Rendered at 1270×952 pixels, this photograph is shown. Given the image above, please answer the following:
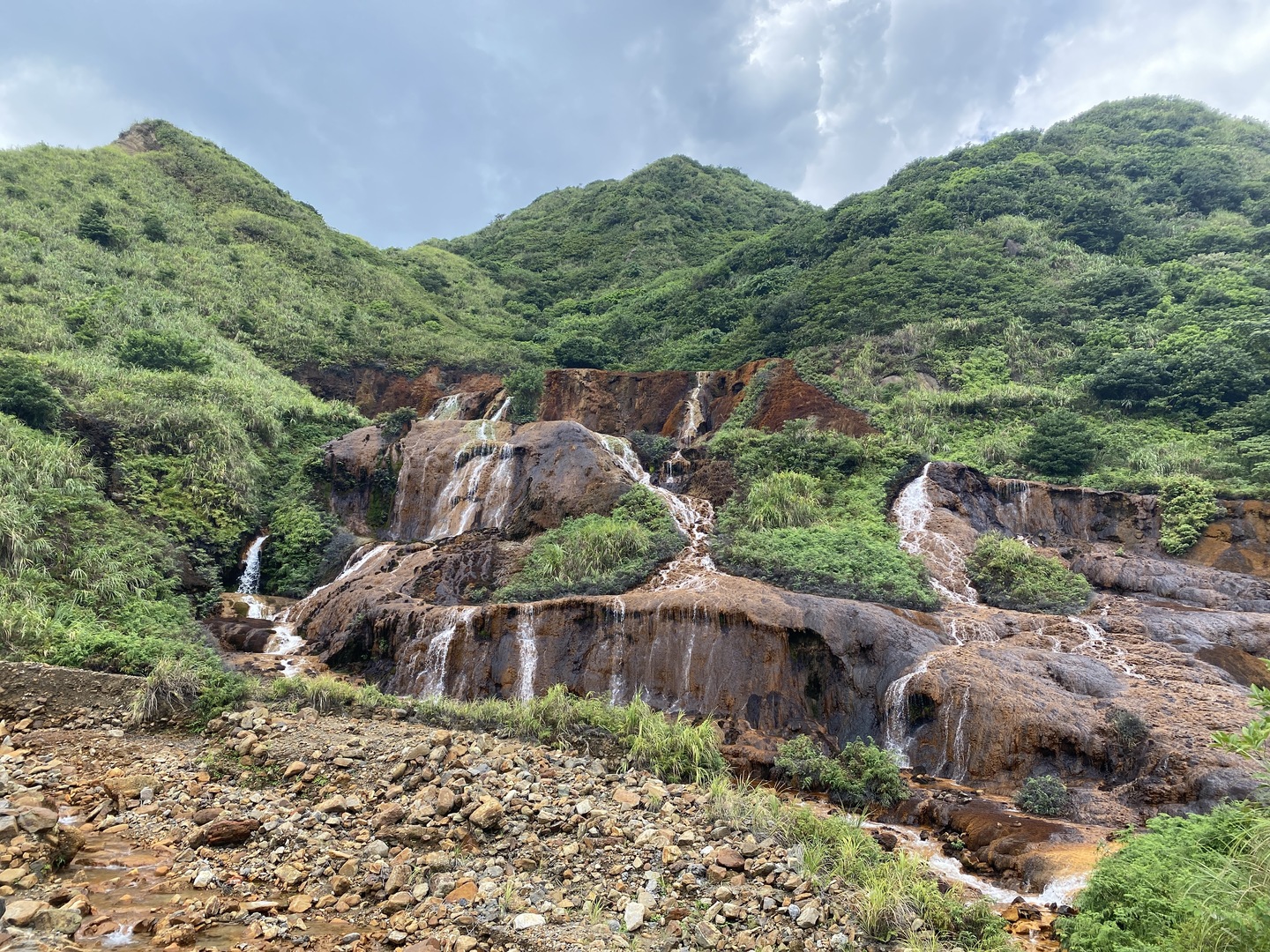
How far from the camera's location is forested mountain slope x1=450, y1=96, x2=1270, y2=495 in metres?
23.8

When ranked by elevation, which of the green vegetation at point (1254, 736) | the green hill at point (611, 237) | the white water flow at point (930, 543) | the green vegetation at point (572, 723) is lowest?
the green vegetation at point (572, 723)

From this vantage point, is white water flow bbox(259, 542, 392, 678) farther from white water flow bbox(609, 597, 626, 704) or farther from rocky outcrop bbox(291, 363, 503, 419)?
rocky outcrop bbox(291, 363, 503, 419)

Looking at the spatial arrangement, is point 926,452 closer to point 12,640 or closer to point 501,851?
point 501,851

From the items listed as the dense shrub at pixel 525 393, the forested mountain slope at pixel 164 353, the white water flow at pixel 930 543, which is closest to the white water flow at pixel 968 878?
the white water flow at pixel 930 543

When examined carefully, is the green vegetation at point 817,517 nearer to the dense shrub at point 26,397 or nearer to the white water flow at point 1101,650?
the white water flow at point 1101,650

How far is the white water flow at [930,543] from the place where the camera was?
54.2ft

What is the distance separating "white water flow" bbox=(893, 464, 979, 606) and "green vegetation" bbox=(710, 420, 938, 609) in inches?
22.0

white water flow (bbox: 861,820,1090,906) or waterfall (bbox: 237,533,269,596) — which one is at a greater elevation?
waterfall (bbox: 237,533,269,596)

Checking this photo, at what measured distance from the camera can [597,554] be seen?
17031 mm

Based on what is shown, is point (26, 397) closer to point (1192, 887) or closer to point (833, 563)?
point (833, 563)

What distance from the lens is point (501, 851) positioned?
6.47 metres

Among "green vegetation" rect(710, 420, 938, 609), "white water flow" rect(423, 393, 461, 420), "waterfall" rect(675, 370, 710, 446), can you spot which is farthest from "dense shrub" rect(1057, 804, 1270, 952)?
"white water flow" rect(423, 393, 461, 420)

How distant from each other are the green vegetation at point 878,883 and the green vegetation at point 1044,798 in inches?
127

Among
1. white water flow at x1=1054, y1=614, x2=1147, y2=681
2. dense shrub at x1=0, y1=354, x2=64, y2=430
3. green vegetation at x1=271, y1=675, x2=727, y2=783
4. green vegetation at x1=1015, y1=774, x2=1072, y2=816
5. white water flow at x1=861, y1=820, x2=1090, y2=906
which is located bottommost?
white water flow at x1=861, y1=820, x2=1090, y2=906
